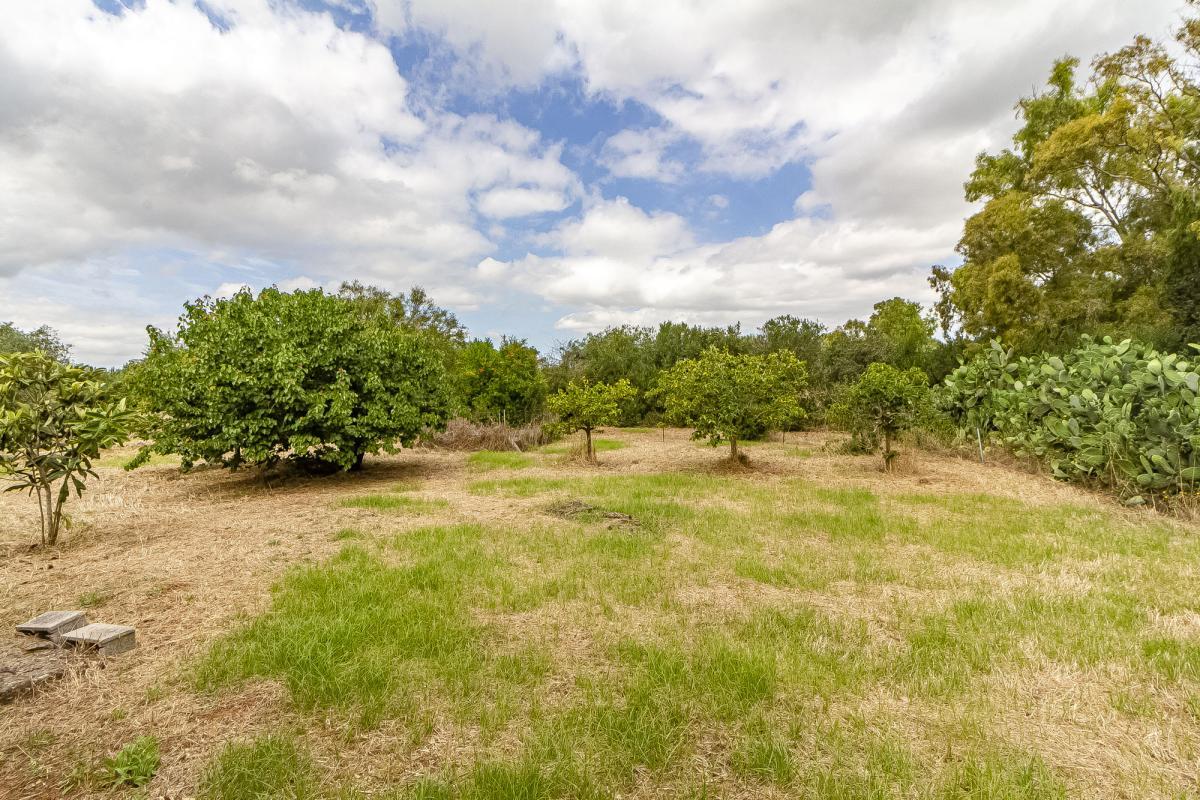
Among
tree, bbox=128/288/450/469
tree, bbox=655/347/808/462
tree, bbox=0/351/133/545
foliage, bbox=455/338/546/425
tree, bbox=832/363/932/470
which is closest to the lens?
tree, bbox=0/351/133/545

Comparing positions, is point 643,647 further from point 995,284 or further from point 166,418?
point 995,284

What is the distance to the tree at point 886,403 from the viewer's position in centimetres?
1054

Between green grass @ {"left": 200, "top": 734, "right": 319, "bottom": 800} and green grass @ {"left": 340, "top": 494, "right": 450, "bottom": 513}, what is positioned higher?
A: green grass @ {"left": 340, "top": 494, "right": 450, "bottom": 513}

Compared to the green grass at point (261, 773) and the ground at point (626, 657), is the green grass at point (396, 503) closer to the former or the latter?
the ground at point (626, 657)

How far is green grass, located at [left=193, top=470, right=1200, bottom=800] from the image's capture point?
8.03 feet

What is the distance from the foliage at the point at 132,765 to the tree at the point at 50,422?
442cm

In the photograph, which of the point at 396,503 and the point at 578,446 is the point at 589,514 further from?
the point at 578,446

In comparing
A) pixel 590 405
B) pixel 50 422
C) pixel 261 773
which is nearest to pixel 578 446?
pixel 590 405

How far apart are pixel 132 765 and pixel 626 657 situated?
2.54 m

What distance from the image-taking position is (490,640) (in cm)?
373

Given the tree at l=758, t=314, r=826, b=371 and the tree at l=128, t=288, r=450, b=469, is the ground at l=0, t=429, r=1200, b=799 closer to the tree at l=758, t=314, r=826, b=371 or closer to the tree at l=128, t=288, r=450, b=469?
the tree at l=128, t=288, r=450, b=469

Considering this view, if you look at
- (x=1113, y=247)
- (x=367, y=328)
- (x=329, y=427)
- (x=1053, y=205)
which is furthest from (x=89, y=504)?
(x=1113, y=247)

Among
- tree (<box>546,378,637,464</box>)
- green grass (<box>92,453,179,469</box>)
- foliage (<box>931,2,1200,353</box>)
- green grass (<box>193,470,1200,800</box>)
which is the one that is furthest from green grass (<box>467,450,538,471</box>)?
foliage (<box>931,2,1200,353</box>)

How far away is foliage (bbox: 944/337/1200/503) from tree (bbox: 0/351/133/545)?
1309cm
